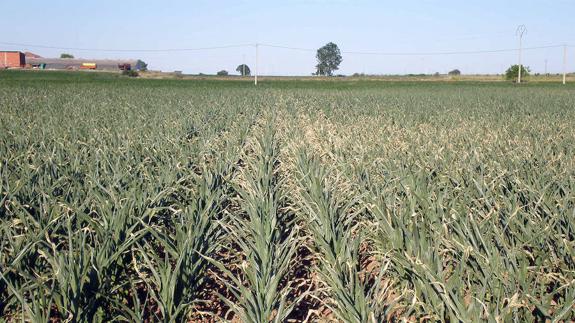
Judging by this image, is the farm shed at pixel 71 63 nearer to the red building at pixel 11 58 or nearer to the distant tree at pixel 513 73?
the red building at pixel 11 58

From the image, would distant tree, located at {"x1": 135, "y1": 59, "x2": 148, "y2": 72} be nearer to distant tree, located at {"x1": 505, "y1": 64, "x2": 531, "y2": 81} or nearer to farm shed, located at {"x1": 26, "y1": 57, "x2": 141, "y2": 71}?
farm shed, located at {"x1": 26, "y1": 57, "x2": 141, "y2": 71}

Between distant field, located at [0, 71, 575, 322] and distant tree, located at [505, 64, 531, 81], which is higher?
distant tree, located at [505, 64, 531, 81]

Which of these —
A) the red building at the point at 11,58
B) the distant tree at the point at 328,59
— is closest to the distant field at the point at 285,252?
the red building at the point at 11,58

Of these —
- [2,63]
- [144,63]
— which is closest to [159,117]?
[2,63]

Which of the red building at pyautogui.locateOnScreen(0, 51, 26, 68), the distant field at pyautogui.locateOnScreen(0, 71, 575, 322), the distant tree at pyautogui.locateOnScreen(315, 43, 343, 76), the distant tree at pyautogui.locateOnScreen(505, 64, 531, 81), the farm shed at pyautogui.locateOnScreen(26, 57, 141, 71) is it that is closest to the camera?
the distant field at pyautogui.locateOnScreen(0, 71, 575, 322)

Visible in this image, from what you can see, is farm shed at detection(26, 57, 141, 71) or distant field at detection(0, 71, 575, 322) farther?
farm shed at detection(26, 57, 141, 71)

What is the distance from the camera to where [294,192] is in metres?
4.34

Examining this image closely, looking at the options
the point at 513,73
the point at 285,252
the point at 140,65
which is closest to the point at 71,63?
the point at 140,65

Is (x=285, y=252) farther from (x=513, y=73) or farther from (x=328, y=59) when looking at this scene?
(x=328, y=59)

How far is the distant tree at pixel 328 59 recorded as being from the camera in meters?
129

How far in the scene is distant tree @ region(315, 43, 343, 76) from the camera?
129 metres

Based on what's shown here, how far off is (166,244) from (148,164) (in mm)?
2232

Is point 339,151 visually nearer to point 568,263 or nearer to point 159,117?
point 568,263

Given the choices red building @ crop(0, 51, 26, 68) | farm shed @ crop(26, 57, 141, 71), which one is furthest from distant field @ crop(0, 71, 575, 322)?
farm shed @ crop(26, 57, 141, 71)
